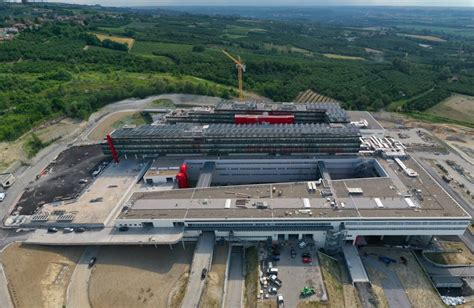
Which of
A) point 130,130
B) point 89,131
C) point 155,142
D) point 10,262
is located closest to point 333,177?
point 155,142

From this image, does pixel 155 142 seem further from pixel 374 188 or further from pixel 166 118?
pixel 374 188

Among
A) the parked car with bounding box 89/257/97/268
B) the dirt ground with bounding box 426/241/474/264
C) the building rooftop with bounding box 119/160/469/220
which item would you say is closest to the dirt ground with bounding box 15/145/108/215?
the parked car with bounding box 89/257/97/268

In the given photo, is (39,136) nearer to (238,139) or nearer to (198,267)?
(238,139)

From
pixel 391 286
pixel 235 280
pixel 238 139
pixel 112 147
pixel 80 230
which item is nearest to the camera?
pixel 391 286

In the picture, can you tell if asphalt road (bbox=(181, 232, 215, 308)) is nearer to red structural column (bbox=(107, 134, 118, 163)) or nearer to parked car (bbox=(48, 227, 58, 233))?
parked car (bbox=(48, 227, 58, 233))

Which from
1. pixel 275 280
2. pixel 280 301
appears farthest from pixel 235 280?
pixel 280 301

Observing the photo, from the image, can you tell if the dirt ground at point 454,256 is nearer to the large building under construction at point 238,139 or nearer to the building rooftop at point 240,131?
the large building under construction at point 238,139
